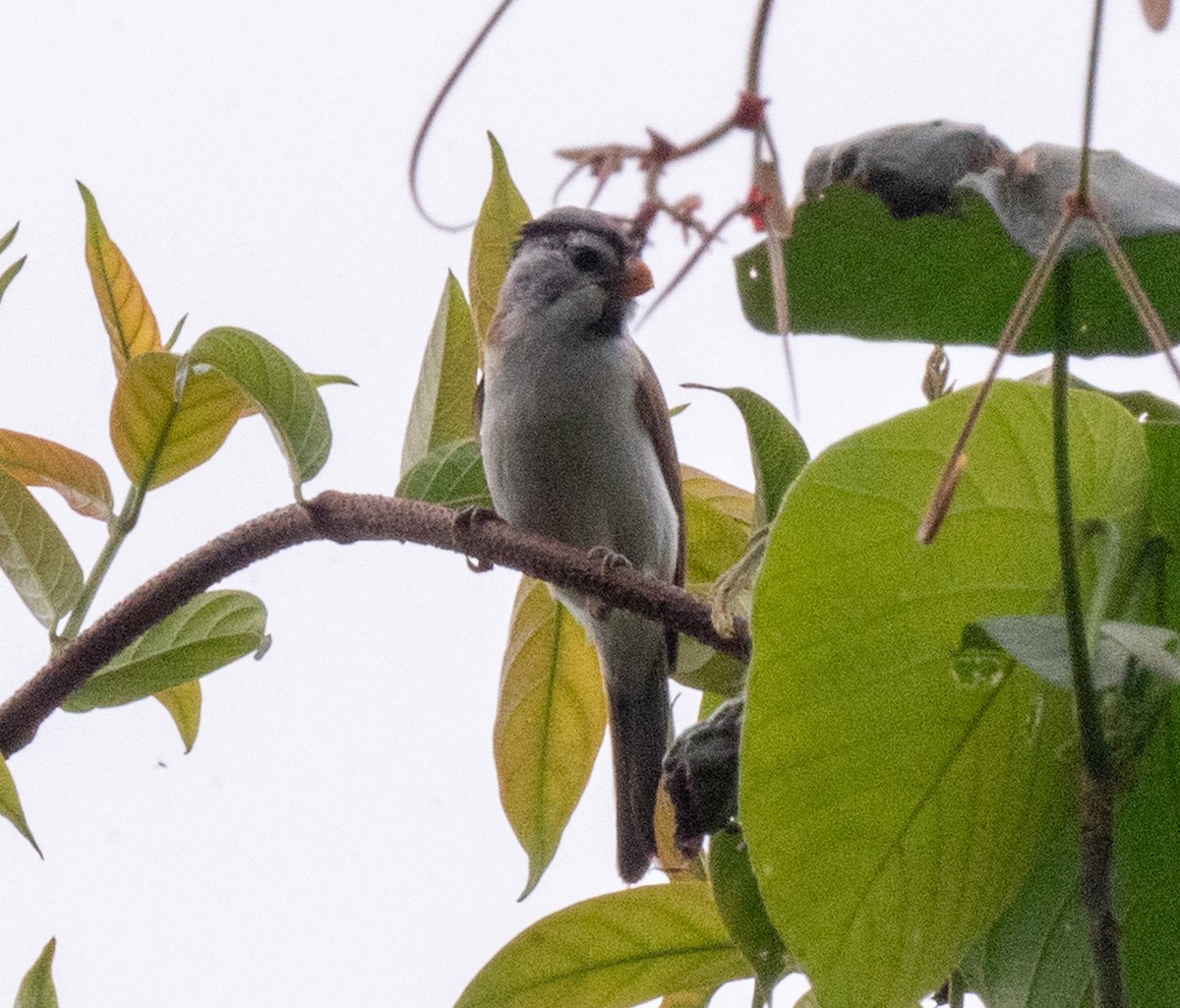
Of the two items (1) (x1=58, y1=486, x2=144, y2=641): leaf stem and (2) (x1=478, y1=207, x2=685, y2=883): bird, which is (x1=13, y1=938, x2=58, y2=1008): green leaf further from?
(2) (x1=478, y1=207, x2=685, y2=883): bird

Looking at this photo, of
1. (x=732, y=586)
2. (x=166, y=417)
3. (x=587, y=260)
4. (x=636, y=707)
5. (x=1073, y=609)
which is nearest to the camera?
(x=1073, y=609)

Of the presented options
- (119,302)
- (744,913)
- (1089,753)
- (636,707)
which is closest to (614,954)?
(744,913)

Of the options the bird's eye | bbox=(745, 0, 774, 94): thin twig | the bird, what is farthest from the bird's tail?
bbox=(745, 0, 774, 94): thin twig

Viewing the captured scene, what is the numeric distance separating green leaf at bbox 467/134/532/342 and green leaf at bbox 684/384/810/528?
413 millimetres

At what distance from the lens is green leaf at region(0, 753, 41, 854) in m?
1.08

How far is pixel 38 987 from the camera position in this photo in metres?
1.12

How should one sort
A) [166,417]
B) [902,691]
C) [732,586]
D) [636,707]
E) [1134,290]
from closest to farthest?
[1134,290] → [902,691] → [732,586] → [166,417] → [636,707]

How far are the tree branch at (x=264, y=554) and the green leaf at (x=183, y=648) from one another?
0.39 feet

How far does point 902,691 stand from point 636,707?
199 centimetres

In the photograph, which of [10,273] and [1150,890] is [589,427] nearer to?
[10,273]

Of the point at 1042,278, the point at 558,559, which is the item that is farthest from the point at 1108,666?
the point at 558,559

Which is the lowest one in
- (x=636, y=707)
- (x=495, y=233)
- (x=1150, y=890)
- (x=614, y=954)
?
(x=636, y=707)

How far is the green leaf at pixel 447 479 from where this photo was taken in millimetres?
1282

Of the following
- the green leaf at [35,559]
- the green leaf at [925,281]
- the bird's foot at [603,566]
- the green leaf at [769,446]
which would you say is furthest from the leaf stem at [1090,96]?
the green leaf at [35,559]
